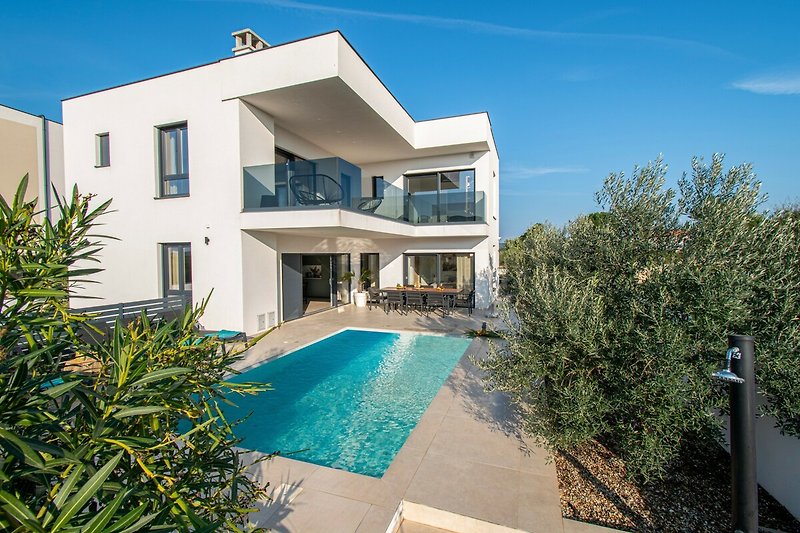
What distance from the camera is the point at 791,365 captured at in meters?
3.22

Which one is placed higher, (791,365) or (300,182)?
(300,182)

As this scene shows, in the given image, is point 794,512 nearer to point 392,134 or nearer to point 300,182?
point 300,182

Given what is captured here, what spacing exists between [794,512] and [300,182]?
1041 centimetres

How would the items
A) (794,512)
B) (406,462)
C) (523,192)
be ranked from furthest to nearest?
(523,192), (406,462), (794,512)

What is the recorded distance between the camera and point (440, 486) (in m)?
4.00

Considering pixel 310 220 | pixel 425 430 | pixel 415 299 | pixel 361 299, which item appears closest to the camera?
pixel 425 430

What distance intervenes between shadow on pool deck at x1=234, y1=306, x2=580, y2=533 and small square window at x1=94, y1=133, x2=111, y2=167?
Answer: 41.6 feet

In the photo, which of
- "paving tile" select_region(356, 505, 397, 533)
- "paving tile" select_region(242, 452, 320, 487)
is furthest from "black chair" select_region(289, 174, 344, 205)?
"paving tile" select_region(356, 505, 397, 533)

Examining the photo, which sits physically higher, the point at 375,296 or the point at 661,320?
the point at 661,320

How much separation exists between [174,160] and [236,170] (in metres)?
2.62

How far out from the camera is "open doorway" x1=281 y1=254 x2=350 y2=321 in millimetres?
12930

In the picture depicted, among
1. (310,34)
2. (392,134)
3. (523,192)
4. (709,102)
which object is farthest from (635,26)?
(523,192)

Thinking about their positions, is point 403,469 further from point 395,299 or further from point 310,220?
point 395,299

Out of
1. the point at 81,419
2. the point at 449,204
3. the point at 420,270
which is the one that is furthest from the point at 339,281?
the point at 81,419
